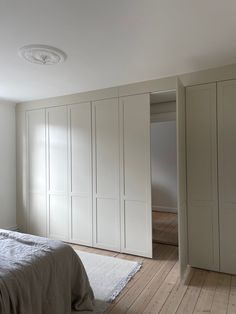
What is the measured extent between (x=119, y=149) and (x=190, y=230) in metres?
1.43

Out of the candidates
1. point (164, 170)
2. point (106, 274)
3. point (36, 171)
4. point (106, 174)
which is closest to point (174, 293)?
point (106, 274)

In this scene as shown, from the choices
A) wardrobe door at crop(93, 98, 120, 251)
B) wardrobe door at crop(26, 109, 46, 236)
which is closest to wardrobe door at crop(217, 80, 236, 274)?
wardrobe door at crop(93, 98, 120, 251)

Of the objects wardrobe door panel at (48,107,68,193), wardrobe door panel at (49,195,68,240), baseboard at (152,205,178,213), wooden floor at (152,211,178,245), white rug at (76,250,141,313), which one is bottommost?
white rug at (76,250,141,313)

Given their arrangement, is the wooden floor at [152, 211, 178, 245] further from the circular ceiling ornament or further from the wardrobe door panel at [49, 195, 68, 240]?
the circular ceiling ornament

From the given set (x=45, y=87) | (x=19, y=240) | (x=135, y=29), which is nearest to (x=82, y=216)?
(x=19, y=240)

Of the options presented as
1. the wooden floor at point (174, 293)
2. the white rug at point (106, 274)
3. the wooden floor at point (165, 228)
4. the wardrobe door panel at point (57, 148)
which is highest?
the wardrobe door panel at point (57, 148)

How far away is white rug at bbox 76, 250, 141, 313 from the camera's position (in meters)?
2.25

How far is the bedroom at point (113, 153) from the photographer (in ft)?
5.66

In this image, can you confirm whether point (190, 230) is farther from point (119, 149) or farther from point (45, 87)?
point (45, 87)

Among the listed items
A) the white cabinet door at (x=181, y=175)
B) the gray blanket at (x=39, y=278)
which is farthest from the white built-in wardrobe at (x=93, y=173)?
the gray blanket at (x=39, y=278)

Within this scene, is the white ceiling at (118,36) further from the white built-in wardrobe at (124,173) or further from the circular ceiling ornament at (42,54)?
the white built-in wardrobe at (124,173)

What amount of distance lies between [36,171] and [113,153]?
5.18ft

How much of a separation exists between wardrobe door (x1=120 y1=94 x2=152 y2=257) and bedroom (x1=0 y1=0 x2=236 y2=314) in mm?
15

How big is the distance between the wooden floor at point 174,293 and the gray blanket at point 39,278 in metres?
0.38
